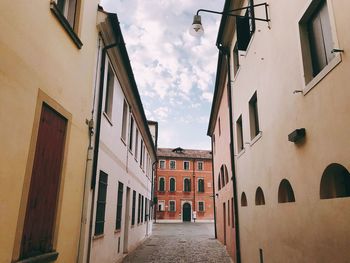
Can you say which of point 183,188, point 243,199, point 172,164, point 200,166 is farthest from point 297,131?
point 200,166

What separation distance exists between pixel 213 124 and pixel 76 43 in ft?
53.1

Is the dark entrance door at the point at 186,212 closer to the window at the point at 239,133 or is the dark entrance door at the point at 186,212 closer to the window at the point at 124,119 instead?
the window at the point at 124,119

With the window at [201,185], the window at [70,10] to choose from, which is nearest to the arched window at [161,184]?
the window at [201,185]

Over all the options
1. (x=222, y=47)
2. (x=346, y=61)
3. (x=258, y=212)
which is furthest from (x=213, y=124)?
(x=346, y=61)

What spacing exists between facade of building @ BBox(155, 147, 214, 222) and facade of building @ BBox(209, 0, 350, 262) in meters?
40.5

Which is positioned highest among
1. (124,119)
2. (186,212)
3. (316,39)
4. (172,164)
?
(172,164)

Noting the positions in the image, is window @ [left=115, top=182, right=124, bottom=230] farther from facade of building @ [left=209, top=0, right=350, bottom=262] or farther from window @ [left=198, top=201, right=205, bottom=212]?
window @ [left=198, top=201, right=205, bottom=212]

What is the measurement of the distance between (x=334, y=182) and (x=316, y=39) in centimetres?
225

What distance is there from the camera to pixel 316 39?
4910mm

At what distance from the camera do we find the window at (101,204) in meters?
8.31

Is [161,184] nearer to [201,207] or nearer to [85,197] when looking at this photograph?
[201,207]

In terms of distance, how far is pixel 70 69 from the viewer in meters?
6.01

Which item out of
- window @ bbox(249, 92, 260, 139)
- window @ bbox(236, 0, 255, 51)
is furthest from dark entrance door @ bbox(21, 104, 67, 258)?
window @ bbox(236, 0, 255, 51)

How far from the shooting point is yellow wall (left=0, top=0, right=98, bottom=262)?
3.87 meters
